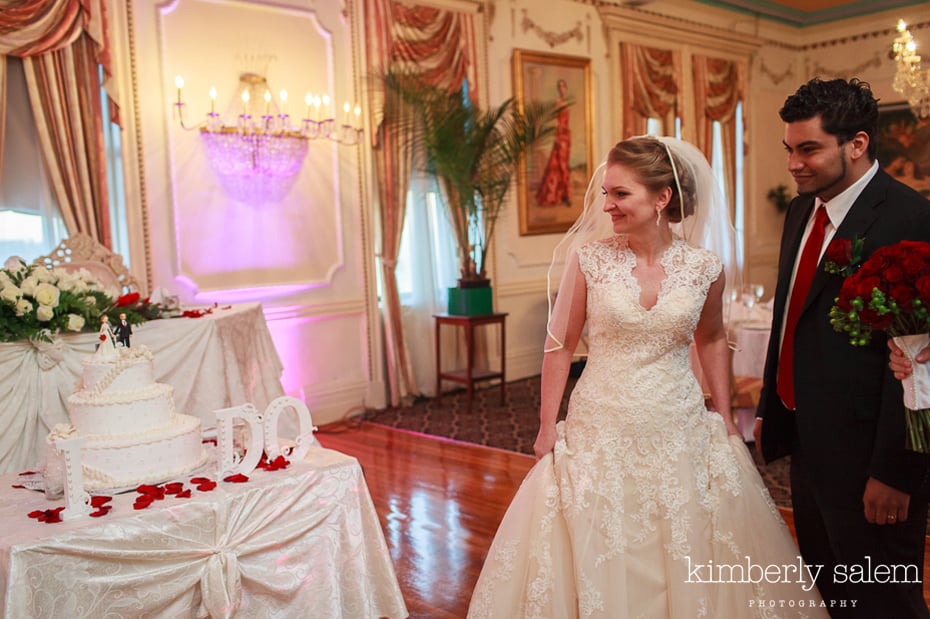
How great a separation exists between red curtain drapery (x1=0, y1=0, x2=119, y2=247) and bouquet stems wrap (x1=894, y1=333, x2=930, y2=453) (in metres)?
5.24

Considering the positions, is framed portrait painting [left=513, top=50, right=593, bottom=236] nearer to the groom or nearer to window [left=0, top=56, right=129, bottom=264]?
window [left=0, top=56, right=129, bottom=264]

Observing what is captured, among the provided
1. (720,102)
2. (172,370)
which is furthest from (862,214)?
(720,102)

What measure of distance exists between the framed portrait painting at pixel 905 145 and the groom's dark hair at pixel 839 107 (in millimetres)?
10920

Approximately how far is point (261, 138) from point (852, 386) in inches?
214

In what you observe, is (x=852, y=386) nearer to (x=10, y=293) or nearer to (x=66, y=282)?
(x=10, y=293)

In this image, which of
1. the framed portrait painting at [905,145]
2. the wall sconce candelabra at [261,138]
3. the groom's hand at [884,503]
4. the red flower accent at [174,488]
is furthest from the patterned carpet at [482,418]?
the framed portrait painting at [905,145]

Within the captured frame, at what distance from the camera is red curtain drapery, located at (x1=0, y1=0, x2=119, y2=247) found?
5484mm

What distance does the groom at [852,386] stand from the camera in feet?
7.22

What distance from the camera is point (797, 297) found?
2479 millimetres

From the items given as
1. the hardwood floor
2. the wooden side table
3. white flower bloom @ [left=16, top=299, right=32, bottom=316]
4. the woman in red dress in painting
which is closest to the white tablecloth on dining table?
the hardwood floor

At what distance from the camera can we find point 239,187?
6.71m

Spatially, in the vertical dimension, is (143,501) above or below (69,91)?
below

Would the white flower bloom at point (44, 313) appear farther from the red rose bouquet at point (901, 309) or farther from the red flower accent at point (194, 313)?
the red rose bouquet at point (901, 309)

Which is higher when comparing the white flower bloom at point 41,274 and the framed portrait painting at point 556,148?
the framed portrait painting at point 556,148
